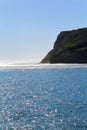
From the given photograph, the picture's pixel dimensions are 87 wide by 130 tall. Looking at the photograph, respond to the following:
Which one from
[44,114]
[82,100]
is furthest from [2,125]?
[82,100]

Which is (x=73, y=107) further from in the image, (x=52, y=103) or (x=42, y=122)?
(x=42, y=122)

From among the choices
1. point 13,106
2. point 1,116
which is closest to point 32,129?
point 1,116

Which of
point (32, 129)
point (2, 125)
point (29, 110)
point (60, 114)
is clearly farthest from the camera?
point (29, 110)

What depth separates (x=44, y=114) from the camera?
61.6 meters

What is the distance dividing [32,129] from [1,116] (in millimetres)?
11971

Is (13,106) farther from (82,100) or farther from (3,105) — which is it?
(82,100)

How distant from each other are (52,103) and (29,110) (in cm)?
930

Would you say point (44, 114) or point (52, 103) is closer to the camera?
point (44, 114)

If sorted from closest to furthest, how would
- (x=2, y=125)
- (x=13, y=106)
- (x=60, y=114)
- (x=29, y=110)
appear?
(x=2, y=125), (x=60, y=114), (x=29, y=110), (x=13, y=106)

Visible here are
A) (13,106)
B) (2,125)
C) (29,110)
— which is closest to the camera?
(2,125)

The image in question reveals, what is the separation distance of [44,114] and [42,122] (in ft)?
22.1

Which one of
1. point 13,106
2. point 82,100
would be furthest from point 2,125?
point 82,100

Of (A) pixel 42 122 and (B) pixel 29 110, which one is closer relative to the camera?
(A) pixel 42 122

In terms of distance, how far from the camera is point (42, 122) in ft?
180
